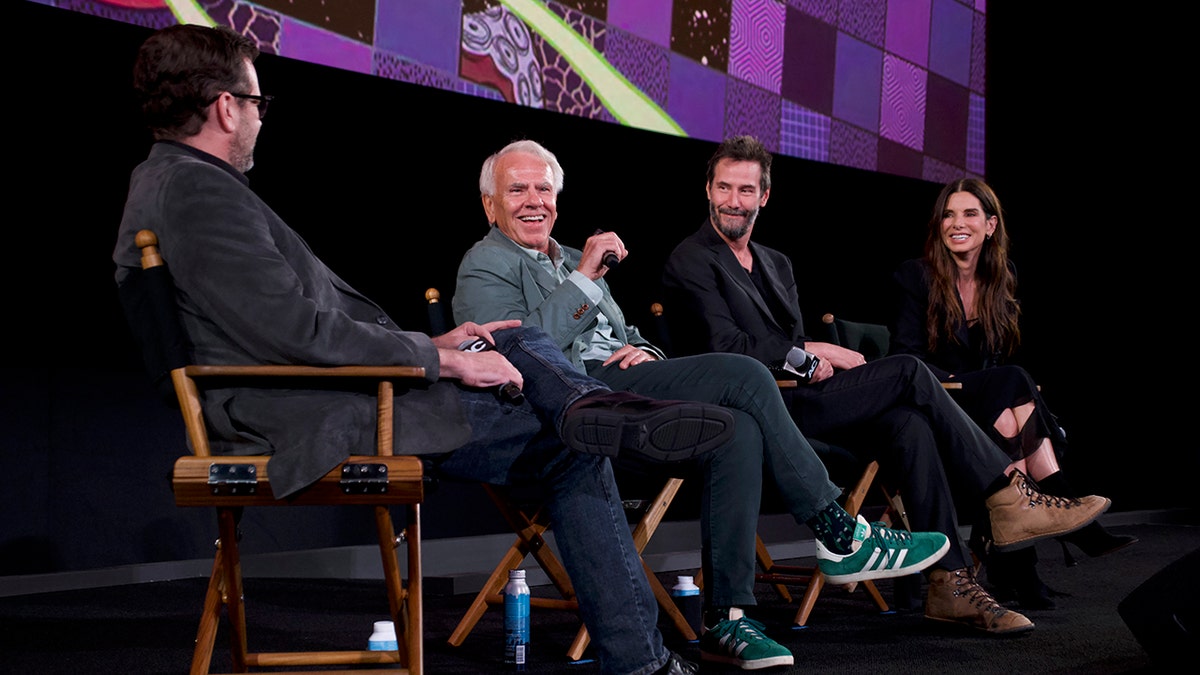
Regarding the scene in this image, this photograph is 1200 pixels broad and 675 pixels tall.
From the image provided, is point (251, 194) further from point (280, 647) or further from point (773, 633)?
point (773, 633)

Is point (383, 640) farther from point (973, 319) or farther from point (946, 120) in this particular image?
point (946, 120)

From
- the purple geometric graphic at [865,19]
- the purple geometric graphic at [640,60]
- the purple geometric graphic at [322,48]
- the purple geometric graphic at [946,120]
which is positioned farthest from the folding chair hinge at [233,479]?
the purple geometric graphic at [946,120]

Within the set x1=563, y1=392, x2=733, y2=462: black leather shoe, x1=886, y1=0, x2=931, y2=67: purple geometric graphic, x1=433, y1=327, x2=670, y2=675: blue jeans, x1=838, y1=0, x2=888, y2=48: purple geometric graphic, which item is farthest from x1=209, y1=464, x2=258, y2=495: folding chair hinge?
x1=886, y1=0, x2=931, y2=67: purple geometric graphic

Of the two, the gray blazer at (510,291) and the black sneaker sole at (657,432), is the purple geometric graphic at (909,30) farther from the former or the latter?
the black sneaker sole at (657,432)

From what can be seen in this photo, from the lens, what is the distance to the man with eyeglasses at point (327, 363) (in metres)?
1.89

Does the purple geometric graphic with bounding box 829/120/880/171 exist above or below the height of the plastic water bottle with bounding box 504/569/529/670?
above

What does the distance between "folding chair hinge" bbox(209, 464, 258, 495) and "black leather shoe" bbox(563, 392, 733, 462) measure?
0.54 m

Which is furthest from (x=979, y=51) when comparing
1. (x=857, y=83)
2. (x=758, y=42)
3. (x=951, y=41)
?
(x=758, y=42)

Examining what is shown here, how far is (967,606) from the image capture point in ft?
A: 8.89

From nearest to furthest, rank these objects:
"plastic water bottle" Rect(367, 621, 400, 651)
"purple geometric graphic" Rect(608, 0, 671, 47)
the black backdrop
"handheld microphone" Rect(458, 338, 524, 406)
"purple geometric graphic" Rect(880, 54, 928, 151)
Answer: "handheld microphone" Rect(458, 338, 524, 406) < "plastic water bottle" Rect(367, 621, 400, 651) < the black backdrop < "purple geometric graphic" Rect(608, 0, 671, 47) < "purple geometric graphic" Rect(880, 54, 928, 151)

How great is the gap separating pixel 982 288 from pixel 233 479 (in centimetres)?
276

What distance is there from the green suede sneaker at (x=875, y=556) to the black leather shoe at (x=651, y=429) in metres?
0.65

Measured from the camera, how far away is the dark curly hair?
2041 mm

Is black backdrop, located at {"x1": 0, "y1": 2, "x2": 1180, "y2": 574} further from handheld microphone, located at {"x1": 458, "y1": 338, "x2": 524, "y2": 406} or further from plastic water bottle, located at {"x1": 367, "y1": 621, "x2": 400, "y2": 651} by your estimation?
handheld microphone, located at {"x1": 458, "y1": 338, "x2": 524, "y2": 406}
